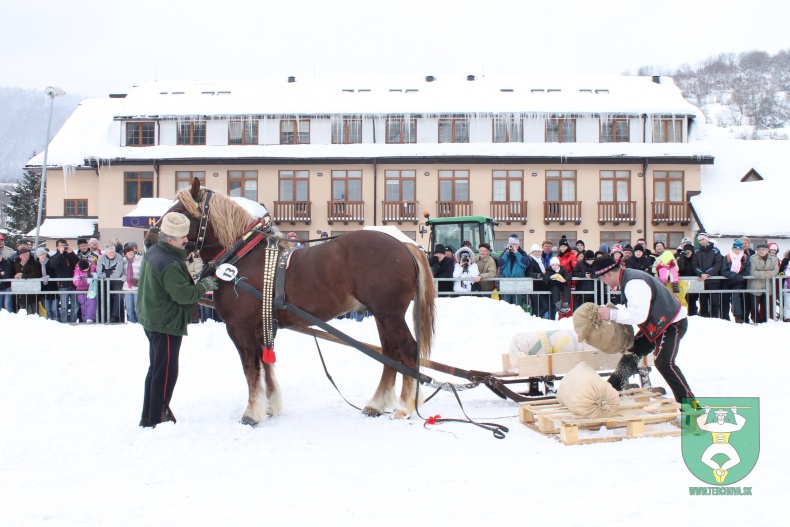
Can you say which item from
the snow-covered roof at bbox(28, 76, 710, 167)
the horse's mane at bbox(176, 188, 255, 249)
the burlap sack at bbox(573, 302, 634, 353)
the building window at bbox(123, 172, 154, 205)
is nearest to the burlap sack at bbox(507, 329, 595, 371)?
the burlap sack at bbox(573, 302, 634, 353)

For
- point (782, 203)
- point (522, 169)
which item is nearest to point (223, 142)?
point (522, 169)

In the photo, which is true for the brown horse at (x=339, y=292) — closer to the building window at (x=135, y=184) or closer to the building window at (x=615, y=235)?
the building window at (x=615, y=235)

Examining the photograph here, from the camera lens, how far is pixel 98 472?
4.42 meters

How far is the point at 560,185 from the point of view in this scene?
31219 mm

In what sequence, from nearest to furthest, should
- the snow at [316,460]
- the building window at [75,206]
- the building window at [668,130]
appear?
1. the snow at [316,460]
2. the building window at [668,130]
3. the building window at [75,206]

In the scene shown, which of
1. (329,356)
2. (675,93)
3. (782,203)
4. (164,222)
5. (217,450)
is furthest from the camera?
(675,93)

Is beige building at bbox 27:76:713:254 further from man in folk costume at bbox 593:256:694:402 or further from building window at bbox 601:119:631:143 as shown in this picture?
man in folk costume at bbox 593:256:694:402

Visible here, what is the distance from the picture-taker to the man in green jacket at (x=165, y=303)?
5656mm

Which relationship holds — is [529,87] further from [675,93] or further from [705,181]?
[705,181]

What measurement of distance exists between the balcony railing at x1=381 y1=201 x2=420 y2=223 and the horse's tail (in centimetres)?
2465

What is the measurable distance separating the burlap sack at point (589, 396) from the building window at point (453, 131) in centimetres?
2696

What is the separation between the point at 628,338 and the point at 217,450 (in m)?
3.68

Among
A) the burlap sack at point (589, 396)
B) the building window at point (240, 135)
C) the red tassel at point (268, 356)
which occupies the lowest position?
the burlap sack at point (589, 396)

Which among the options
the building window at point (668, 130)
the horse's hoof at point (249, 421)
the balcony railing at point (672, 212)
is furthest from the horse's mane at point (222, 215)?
the building window at point (668, 130)
